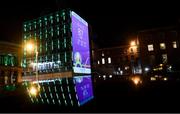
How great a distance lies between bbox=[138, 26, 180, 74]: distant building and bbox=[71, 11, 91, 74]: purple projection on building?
17.3 meters

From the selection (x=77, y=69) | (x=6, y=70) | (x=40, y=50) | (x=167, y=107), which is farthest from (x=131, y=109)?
(x=40, y=50)

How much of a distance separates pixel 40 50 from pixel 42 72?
9.28 metres

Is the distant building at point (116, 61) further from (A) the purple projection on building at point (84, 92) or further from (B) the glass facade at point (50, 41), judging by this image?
(A) the purple projection on building at point (84, 92)

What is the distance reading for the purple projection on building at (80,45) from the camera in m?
55.8

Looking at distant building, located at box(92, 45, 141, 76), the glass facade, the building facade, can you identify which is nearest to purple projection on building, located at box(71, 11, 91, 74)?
the building facade

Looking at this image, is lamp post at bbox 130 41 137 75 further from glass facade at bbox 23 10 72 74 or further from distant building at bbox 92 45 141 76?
glass facade at bbox 23 10 72 74

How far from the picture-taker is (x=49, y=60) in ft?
212

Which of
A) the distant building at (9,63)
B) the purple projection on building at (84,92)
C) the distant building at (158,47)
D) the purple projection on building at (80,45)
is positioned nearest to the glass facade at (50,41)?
the purple projection on building at (80,45)

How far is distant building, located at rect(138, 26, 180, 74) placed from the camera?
163 feet

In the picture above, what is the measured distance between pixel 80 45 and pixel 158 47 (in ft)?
77.2

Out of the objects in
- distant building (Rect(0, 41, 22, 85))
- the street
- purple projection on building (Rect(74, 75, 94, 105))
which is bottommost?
purple projection on building (Rect(74, 75, 94, 105))

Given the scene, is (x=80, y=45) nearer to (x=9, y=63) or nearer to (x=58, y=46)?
(x=58, y=46)

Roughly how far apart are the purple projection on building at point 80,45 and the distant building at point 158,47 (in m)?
17.3

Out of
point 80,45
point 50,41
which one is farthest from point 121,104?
point 50,41
